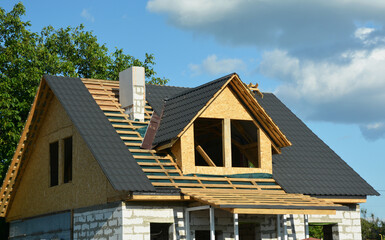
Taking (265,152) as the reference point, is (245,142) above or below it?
above

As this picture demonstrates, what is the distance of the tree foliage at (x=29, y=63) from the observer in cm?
3219

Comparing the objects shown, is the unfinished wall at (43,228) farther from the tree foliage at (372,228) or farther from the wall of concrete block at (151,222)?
the tree foliage at (372,228)

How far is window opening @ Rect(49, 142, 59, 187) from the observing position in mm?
24969

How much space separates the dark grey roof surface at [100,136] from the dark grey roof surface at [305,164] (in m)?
1.96

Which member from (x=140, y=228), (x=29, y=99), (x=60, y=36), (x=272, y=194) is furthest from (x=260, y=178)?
(x=60, y=36)

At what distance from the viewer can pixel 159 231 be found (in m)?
22.3

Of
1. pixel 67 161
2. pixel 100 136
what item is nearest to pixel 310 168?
pixel 100 136

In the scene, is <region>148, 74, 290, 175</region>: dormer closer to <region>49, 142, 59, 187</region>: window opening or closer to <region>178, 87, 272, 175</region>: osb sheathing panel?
<region>178, 87, 272, 175</region>: osb sheathing panel

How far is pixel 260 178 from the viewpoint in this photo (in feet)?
77.1

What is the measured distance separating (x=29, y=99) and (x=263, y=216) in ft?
51.3

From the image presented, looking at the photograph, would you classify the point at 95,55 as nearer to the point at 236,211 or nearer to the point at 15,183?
the point at 15,183

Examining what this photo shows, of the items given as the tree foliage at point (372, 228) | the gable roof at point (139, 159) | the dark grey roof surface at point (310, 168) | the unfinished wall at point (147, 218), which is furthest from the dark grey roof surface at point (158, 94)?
the tree foliage at point (372, 228)

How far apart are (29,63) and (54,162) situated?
37.6 feet

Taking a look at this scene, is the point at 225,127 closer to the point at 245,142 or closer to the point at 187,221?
the point at 245,142
